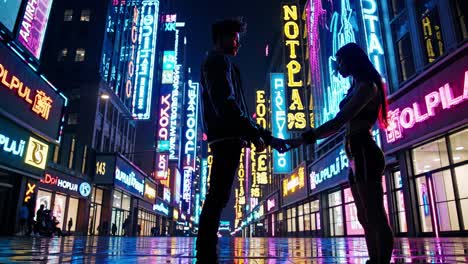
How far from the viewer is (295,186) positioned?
33969mm

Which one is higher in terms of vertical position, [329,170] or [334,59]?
[334,59]

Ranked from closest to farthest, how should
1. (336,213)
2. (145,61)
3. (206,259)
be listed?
(206,259)
(336,213)
(145,61)

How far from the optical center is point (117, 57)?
39.8 metres

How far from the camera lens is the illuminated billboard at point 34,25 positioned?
14438mm

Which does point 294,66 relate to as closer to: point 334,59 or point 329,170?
point 334,59

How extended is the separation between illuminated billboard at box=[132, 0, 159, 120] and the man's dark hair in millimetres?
36749

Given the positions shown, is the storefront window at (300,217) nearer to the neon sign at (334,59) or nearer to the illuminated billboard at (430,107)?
the neon sign at (334,59)

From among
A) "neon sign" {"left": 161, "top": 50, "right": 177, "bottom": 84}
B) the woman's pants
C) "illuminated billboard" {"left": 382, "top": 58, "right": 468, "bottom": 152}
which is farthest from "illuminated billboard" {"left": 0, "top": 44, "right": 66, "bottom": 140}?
"neon sign" {"left": 161, "top": 50, "right": 177, "bottom": 84}

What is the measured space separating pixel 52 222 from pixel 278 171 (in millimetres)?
21385

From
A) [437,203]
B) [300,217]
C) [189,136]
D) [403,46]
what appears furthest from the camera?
[189,136]

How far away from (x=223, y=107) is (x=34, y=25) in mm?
15530

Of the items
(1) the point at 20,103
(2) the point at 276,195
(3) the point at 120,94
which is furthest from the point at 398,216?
(3) the point at 120,94

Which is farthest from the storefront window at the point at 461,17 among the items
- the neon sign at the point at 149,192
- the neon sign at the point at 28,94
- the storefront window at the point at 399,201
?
the neon sign at the point at 149,192

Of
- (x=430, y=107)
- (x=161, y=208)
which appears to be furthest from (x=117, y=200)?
(x=430, y=107)
